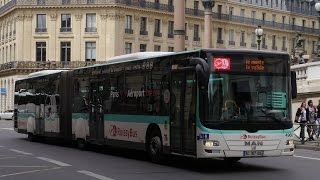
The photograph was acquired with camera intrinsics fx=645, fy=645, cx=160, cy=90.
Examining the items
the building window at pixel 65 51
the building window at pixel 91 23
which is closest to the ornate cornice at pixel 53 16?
the building window at pixel 65 51

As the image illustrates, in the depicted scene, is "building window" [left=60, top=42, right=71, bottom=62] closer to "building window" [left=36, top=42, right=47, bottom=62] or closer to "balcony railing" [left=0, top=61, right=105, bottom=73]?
"balcony railing" [left=0, top=61, right=105, bottom=73]

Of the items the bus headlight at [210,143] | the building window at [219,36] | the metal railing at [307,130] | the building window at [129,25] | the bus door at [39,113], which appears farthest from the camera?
the building window at [219,36]

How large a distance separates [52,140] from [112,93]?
1026 cm

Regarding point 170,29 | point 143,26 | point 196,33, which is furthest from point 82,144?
point 196,33

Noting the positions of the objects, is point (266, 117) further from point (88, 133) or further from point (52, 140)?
point (52, 140)

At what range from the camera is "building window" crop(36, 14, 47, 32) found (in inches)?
3051

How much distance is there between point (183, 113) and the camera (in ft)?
50.1

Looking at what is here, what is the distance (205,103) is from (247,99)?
0.99 m

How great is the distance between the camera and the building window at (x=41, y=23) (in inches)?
3051

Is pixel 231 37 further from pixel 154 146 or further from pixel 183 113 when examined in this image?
pixel 183 113

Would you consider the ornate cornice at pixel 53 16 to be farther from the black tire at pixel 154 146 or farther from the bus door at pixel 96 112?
the black tire at pixel 154 146

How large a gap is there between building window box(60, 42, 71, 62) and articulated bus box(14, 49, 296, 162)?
58.8 m

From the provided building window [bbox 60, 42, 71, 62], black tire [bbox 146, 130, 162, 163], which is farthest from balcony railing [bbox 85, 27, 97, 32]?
black tire [bbox 146, 130, 162, 163]

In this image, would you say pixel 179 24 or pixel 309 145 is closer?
pixel 309 145
